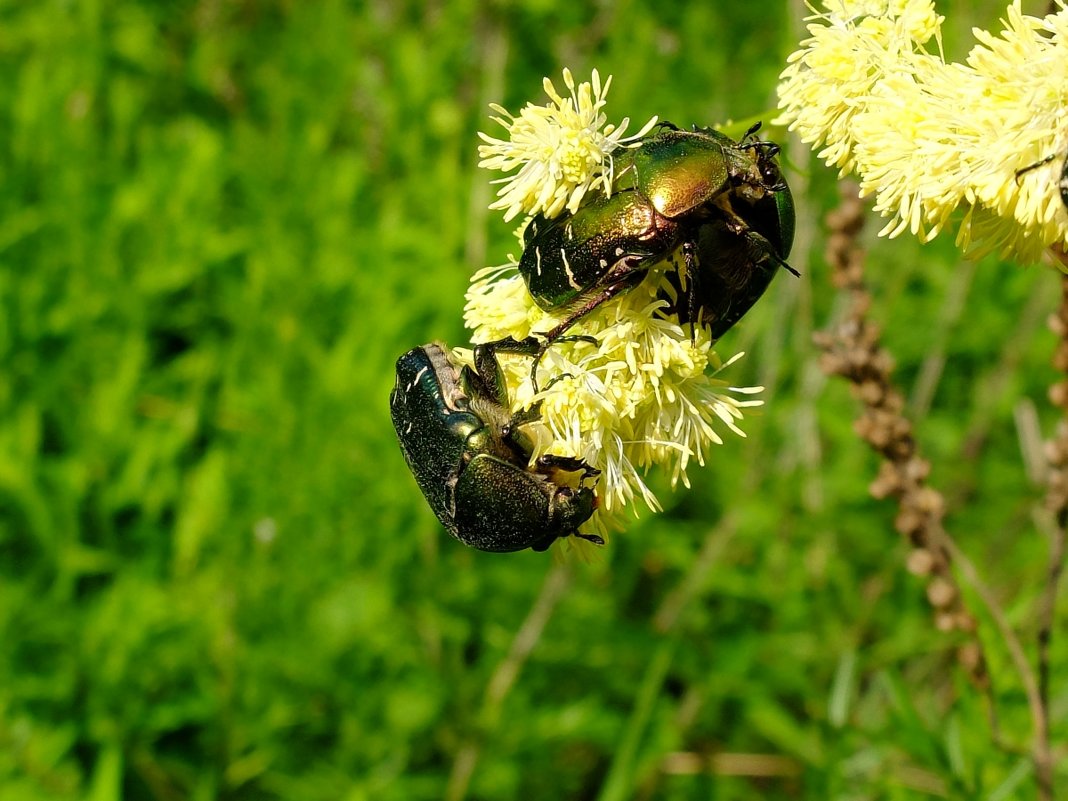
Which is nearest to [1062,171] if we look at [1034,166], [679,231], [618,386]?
[1034,166]

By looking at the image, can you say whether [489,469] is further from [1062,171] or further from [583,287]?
[1062,171]

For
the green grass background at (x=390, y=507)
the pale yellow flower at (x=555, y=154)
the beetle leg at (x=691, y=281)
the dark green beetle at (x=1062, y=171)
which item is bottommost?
the green grass background at (x=390, y=507)

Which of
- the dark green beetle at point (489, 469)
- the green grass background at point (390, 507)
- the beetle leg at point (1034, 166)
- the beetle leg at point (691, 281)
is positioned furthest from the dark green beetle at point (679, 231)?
the green grass background at point (390, 507)

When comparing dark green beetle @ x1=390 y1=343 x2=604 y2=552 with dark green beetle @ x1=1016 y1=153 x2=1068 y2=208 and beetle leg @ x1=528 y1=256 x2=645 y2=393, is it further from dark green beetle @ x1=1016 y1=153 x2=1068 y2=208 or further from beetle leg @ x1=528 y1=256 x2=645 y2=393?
dark green beetle @ x1=1016 y1=153 x2=1068 y2=208

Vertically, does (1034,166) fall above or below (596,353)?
above

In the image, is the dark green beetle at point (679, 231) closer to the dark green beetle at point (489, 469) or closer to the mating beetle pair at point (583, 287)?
the mating beetle pair at point (583, 287)

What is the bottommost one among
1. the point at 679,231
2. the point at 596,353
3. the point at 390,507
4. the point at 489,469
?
the point at 390,507

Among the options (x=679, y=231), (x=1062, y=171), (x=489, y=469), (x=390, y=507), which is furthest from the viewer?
(x=390, y=507)
